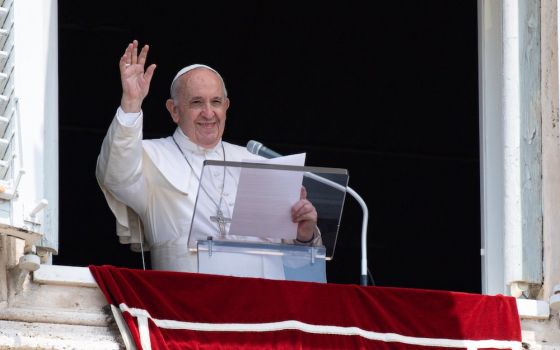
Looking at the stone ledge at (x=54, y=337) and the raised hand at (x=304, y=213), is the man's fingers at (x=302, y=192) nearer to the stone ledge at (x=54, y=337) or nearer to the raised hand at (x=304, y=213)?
the raised hand at (x=304, y=213)

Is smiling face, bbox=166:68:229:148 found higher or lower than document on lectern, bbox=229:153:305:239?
higher

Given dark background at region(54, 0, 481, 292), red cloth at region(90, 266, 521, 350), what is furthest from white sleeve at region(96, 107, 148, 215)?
dark background at region(54, 0, 481, 292)

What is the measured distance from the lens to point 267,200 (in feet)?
22.9

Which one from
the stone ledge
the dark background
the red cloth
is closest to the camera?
the stone ledge

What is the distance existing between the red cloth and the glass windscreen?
10.1 inches

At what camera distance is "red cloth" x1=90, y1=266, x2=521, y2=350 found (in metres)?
6.74

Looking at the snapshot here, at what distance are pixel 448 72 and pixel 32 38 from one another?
4129 mm

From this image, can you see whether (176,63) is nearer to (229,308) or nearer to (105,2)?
(105,2)

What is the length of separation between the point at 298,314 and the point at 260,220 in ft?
1.26

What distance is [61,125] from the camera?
421 inches

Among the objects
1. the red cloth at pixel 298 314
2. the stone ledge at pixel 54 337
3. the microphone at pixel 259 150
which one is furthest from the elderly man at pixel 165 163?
the stone ledge at pixel 54 337

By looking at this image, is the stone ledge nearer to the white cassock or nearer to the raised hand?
the white cassock

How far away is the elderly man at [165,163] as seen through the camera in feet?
23.7

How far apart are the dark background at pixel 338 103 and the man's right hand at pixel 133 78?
3011 mm
